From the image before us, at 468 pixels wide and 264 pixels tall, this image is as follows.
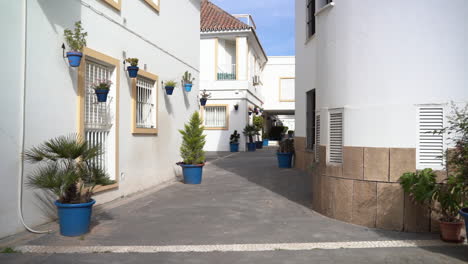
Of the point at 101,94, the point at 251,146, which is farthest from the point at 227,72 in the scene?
the point at 101,94

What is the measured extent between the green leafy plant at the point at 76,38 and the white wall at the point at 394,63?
4.19 meters

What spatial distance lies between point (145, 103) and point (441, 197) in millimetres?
6829

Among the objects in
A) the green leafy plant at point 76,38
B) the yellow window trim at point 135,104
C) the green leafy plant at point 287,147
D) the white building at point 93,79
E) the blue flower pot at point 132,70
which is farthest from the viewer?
the green leafy plant at point 287,147

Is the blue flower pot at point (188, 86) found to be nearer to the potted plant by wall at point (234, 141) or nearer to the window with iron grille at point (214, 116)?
the potted plant by wall at point (234, 141)

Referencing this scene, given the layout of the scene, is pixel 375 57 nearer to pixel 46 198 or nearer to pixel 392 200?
pixel 392 200

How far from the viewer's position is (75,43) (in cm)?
625

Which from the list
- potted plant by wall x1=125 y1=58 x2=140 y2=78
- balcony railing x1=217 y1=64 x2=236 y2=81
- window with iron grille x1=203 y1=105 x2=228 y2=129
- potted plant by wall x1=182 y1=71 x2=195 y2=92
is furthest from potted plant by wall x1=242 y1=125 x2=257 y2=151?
potted plant by wall x1=125 y1=58 x2=140 y2=78

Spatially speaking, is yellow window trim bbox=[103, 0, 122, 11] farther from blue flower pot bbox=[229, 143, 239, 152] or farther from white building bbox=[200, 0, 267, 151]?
blue flower pot bbox=[229, 143, 239, 152]

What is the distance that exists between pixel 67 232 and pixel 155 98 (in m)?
5.10

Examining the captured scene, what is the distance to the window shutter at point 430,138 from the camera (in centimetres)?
561

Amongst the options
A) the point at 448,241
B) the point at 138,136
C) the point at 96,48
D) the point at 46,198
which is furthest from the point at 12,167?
the point at 448,241

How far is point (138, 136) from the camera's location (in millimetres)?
8992

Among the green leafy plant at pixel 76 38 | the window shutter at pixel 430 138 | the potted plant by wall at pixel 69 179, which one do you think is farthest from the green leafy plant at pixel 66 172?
the window shutter at pixel 430 138

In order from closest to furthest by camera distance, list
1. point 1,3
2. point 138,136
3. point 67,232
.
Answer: point 1,3, point 67,232, point 138,136
